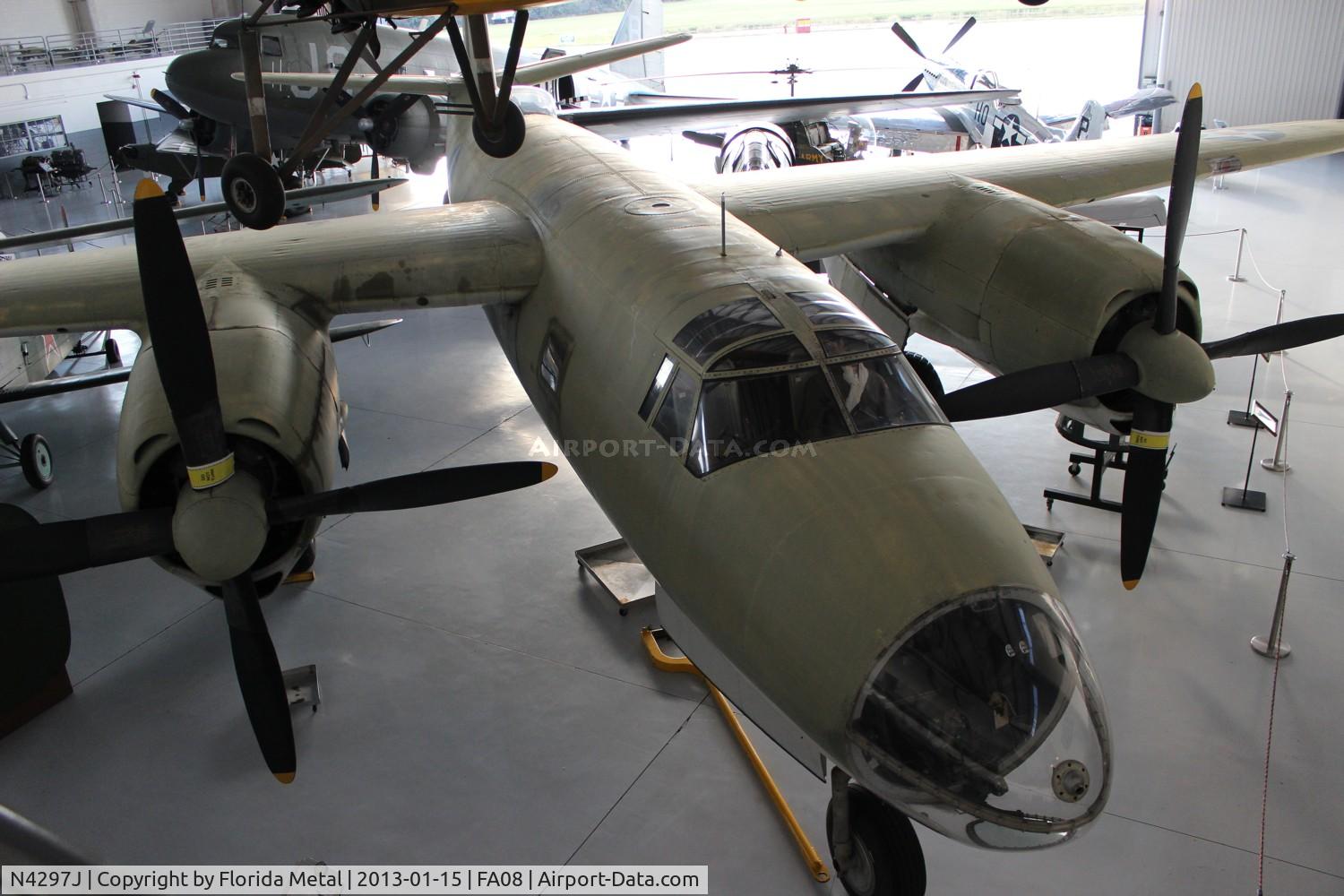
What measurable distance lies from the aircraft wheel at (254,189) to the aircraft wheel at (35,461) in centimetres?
533

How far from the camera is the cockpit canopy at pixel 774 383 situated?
5262mm

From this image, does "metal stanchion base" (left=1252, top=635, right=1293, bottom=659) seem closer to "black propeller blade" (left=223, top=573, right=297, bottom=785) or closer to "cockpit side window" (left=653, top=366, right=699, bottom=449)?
"cockpit side window" (left=653, top=366, right=699, bottom=449)

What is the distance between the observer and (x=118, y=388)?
15477 mm

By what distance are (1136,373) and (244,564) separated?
700 cm

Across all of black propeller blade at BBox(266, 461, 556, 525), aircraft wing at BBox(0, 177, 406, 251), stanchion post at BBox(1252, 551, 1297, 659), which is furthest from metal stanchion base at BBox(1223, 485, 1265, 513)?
aircraft wing at BBox(0, 177, 406, 251)

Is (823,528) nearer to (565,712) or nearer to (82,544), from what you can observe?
(565,712)

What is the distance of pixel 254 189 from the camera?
8.52 metres

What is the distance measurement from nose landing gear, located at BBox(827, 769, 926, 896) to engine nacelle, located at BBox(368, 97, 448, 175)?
53.4 ft

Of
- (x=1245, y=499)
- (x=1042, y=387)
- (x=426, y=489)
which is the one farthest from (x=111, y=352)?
(x=1245, y=499)

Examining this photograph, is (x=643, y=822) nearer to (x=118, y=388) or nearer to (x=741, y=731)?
(x=741, y=731)

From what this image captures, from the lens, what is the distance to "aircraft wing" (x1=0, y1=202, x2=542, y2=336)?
28.0 ft

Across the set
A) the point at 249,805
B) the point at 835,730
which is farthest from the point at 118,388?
the point at 835,730

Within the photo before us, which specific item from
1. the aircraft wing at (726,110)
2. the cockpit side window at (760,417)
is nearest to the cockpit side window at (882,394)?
the cockpit side window at (760,417)

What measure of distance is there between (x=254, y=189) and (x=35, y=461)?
231 inches
